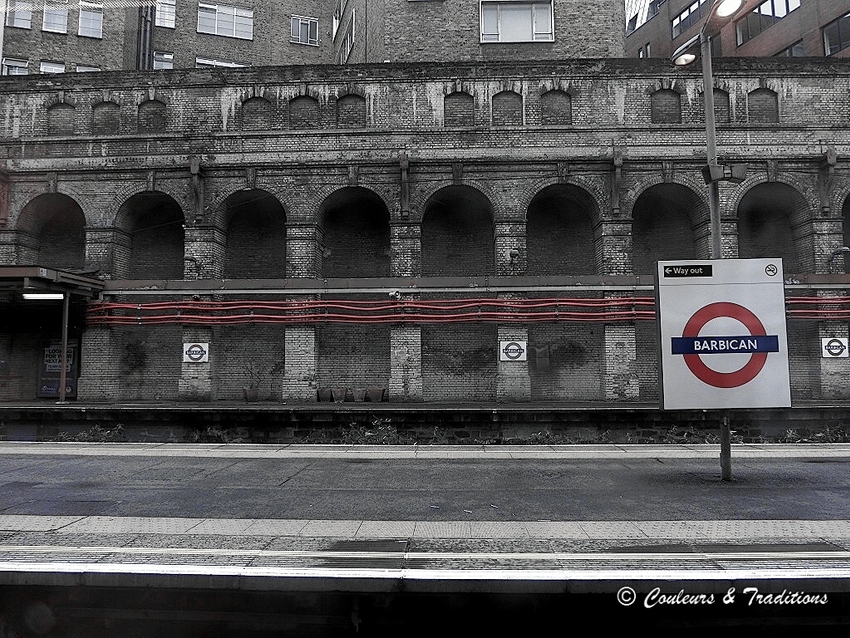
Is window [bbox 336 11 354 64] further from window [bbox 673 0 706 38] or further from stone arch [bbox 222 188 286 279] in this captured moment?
window [bbox 673 0 706 38]

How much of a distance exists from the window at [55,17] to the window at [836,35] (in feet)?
127

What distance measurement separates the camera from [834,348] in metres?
18.1

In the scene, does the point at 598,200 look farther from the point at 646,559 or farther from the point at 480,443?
the point at 646,559

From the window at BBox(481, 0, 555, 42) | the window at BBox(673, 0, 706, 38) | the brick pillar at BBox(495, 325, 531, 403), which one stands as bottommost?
the brick pillar at BBox(495, 325, 531, 403)

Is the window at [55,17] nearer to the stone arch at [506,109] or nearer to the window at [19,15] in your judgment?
the window at [19,15]

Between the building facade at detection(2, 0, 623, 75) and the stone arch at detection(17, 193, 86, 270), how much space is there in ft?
40.4

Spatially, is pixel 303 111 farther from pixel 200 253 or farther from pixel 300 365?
pixel 300 365

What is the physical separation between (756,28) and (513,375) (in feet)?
96.1

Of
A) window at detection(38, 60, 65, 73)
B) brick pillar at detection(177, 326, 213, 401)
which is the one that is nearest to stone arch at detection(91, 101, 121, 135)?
brick pillar at detection(177, 326, 213, 401)

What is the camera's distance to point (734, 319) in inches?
296

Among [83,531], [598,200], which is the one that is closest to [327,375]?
[598,200]

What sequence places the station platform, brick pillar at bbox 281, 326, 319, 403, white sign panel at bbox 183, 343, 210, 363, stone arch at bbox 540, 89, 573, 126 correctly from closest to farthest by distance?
the station platform → brick pillar at bbox 281, 326, 319, 403 → white sign panel at bbox 183, 343, 210, 363 → stone arch at bbox 540, 89, 573, 126

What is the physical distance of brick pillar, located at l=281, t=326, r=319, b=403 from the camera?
59.5 feet

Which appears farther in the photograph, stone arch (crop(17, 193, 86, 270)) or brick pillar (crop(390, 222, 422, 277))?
stone arch (crop(17, 193, 86, 270))
